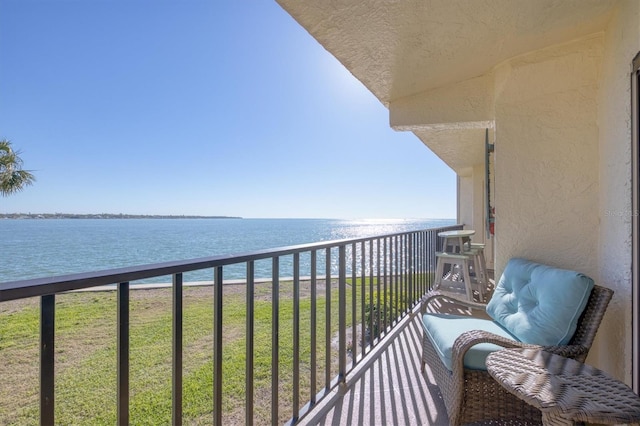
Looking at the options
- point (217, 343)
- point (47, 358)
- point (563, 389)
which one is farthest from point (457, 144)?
point (47, 358)

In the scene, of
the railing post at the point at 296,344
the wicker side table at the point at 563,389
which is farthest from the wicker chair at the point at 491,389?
the railing post at the point at 296,344

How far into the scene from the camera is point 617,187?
5.29ft

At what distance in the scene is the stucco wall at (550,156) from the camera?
1.96m

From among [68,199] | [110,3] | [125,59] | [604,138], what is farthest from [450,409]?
[68,199]

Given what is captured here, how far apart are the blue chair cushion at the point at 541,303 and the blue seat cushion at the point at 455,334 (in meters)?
0.10

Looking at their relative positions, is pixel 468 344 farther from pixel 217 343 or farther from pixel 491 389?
pixel 217 343

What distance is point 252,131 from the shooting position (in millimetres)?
19453

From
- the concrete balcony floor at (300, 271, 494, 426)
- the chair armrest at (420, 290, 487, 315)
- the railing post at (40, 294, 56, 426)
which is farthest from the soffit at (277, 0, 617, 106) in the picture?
the concrete balcony floor at (300, 271, 494, 426)

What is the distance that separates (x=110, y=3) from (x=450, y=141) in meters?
8.39

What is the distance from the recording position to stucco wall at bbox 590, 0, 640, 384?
147cm

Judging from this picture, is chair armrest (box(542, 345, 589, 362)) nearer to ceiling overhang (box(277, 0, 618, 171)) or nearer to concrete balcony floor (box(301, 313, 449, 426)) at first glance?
concrete balcony floor (box(301, 313, 449, 426))

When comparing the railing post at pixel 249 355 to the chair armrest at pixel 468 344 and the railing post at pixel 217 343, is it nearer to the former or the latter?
the railing post at pixel 217 343

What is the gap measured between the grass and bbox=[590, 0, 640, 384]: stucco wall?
5.15 feet

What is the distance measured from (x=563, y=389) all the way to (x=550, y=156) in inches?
67.4
